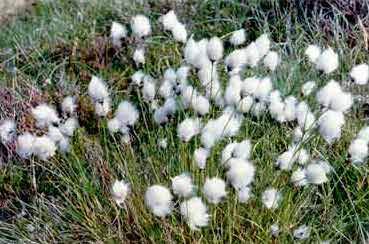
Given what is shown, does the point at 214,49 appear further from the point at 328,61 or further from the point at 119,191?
the point at 119,191

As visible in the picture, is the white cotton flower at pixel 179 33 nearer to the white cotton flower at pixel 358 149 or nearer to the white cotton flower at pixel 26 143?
the white cotton flower at pixel 26 143

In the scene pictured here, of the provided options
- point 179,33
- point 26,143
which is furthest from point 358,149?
point 26,143

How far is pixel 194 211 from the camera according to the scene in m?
2.41

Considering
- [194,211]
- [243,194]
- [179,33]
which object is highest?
[179,33]

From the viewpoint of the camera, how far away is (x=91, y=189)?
2932 mm

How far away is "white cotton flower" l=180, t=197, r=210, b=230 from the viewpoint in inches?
94.7

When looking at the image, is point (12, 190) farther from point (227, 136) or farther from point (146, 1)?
point (146, 1)

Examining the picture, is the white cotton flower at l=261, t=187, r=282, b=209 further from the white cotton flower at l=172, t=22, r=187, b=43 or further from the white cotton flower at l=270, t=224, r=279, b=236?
the white cotton flower at l=172, t=22, r=187, b=43

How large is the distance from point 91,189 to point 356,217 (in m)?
1.01

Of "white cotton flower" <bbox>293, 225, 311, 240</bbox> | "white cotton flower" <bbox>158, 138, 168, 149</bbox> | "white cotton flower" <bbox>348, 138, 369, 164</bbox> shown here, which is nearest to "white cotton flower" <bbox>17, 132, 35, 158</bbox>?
"white cotton flower" <bbox>158, 138, 168, 149</bbox>

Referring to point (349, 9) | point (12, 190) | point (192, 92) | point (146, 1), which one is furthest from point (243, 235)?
point (146, 1)

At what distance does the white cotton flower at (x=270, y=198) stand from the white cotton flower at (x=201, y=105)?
36cm

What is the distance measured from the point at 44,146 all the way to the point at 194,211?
730mm

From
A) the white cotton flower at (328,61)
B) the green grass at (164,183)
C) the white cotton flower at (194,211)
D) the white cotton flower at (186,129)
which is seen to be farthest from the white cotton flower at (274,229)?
the white cotton flower at (328,61)
